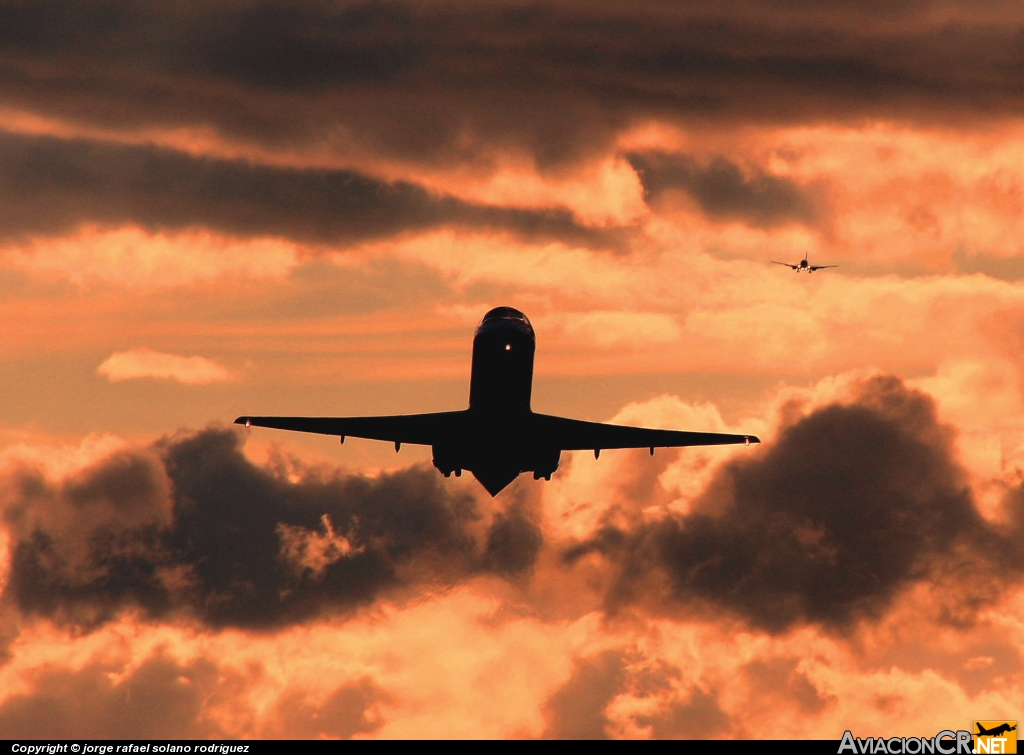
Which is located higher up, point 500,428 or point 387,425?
point 387,425

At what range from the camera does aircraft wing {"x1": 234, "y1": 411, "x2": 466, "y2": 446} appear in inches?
4496

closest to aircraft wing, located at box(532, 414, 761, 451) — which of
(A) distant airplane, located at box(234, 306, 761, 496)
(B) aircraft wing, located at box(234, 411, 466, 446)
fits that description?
(A) distant airplane, located at box(234, 306, 761, 496)

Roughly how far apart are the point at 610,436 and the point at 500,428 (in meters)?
12.9

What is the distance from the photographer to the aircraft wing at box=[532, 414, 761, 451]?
115312mm

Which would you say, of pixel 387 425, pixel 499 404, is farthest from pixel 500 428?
pixel 387 425

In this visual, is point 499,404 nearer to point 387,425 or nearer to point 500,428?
point 500,428

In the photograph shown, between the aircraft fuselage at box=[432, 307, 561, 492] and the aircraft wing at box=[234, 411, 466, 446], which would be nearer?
the aircraft fuselage at box=[432, 307, 561, 492]

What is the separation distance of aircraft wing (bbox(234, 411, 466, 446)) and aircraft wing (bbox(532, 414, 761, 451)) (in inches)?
313

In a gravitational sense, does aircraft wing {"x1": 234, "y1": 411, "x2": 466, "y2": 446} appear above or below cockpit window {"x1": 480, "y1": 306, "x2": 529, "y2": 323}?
below

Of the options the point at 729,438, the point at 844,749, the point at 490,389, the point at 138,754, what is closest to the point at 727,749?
the point at 844,749

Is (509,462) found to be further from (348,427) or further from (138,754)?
(138,754)

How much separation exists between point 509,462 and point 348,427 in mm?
16326

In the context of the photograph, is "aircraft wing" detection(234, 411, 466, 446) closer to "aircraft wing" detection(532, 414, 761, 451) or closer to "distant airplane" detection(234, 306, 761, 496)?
"distant airplane" detection(234, 306, 761, 496)

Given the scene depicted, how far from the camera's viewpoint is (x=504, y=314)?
115 metres
